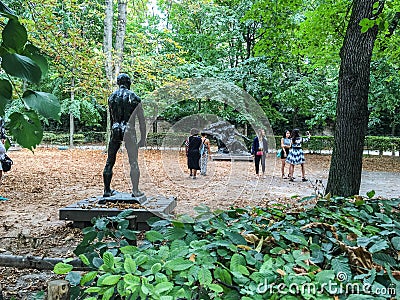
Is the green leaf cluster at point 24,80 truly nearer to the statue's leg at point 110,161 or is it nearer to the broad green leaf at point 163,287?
the broad green leaf at point 163,287

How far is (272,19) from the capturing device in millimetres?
8891

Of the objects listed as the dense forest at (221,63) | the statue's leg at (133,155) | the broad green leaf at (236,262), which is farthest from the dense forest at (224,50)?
the broad green leaf at (236,262)

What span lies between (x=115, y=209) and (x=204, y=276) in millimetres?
4594

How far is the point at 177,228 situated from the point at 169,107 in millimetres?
2068

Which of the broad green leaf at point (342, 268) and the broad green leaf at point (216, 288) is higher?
the broad green leaf at point (342, 268)

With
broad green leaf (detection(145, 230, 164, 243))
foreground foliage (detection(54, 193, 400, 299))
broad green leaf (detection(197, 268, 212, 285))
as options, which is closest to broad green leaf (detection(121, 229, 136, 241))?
foreground foliage (detection(54, 193, 400, 299))

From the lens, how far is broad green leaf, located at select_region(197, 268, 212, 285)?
1365mm

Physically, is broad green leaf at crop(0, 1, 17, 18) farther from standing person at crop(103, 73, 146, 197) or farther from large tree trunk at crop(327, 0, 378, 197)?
large tree trunk at crop(327, 0, 378, 197)

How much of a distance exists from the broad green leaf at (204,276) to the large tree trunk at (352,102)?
496 cm

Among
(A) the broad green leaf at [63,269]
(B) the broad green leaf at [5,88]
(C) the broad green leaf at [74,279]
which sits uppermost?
(B) the broad green leaf at [5,88]

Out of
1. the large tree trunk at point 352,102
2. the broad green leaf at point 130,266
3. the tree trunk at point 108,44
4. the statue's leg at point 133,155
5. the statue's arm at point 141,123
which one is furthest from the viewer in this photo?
the tree trunk at point 108,44

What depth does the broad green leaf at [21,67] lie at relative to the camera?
1202 mm

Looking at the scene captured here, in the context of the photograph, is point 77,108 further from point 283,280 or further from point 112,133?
point 283,280

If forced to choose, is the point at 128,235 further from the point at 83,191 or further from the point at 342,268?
the point at 83,191
